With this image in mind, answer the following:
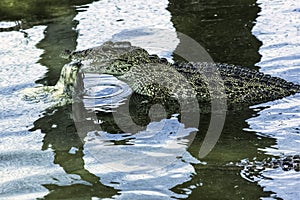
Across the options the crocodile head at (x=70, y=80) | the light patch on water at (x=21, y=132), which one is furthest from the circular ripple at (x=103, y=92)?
the light patch on water at (x=21, y=132)

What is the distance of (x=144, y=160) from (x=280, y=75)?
2.45m

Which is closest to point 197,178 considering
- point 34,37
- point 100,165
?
point 100,165

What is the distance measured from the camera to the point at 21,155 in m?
5.24

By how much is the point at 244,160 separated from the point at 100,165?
44.6 inches

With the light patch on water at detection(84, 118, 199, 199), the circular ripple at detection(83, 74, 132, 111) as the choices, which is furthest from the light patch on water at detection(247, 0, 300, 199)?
the circular ripple at detection(83, 74, 132, 111)

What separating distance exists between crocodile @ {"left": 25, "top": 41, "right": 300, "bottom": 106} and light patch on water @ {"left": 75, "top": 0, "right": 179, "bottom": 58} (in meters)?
0.89

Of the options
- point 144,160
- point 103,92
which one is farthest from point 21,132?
point 144,160

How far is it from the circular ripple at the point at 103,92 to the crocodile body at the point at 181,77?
0.08 metres

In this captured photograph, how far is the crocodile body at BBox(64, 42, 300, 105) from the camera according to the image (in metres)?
6.41

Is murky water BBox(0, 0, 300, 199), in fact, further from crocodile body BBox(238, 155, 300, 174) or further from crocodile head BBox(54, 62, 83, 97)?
crocodile head BBox(54, 62, 83, 97)

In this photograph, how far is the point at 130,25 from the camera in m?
8.87

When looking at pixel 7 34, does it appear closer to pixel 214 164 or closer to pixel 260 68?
pixel 260 68

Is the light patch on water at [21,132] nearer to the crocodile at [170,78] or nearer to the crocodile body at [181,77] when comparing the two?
the crocodile at [170,78]

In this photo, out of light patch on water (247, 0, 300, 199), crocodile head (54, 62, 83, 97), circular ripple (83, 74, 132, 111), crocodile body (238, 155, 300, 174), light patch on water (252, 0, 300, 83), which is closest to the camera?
light patch on water (247, 0, 300, 199)
